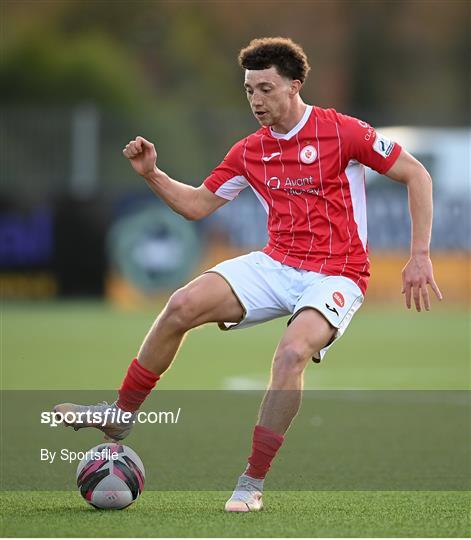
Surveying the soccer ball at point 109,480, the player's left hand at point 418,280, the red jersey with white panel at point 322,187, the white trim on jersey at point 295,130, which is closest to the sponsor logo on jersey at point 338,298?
the red jersey with white panel at point 322,187

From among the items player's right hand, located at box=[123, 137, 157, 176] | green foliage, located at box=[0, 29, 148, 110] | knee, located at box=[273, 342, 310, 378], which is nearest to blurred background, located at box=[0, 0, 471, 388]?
green foliage, located at box=[0, 29, 148, 110]

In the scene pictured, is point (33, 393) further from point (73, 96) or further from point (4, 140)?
point (73, 96)

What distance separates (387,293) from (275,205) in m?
13.4

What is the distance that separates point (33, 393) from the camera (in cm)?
1132

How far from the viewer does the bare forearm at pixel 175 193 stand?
7.62 m

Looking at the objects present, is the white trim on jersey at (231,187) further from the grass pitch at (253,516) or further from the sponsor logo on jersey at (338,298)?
the grass pitch at (253,516)

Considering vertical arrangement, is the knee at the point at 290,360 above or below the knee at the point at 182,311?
below

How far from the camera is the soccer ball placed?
21.9ft

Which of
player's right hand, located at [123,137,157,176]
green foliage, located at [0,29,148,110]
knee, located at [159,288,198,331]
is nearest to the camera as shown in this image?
knee, located at [159,288,198,331]

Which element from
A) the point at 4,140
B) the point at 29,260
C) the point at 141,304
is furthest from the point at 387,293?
the point at 4,140

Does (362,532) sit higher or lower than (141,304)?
higher

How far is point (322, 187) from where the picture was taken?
725 cm

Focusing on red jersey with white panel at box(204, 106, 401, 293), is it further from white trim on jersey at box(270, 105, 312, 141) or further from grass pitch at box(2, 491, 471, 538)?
grass pitch at box(2, 491, 471, 538)

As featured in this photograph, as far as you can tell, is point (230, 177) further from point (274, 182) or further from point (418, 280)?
point (418, 280)
